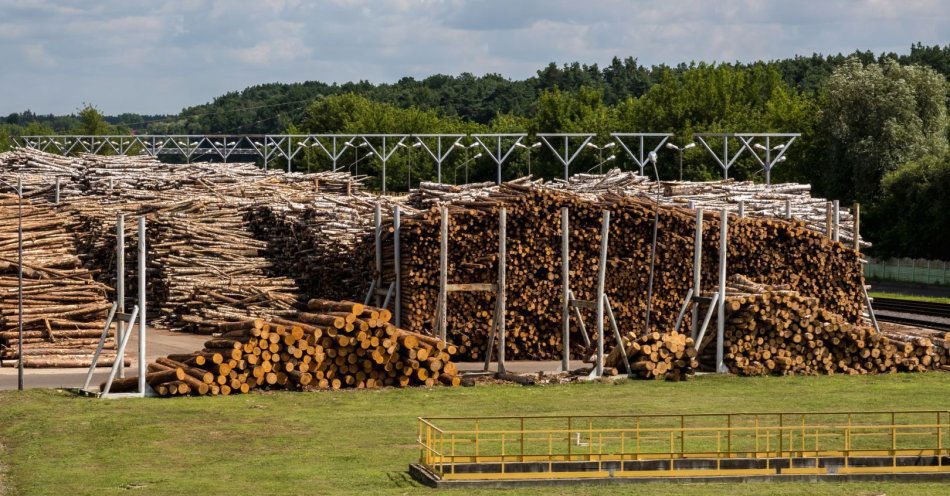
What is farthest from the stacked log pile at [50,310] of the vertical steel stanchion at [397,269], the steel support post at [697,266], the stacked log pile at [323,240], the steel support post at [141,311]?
the steel support post at [697,266]

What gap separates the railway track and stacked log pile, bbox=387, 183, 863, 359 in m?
10.9

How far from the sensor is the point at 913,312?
55.3m

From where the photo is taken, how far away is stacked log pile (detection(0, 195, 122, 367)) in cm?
3712

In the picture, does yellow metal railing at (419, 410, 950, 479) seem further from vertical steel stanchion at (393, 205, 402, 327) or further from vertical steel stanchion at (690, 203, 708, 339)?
vertical steel stanchion at (393, 205, 402, 327)

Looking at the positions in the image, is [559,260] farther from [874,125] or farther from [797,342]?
[874,125]

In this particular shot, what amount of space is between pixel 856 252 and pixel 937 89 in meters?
54.8

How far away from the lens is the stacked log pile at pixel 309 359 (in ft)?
104

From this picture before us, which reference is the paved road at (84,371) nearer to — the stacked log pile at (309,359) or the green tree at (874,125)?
the stacked log pile at (309,359)

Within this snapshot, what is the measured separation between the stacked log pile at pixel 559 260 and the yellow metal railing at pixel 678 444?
10649 millimetres

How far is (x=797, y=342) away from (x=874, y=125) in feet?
186

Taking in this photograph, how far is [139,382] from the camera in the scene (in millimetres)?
31438

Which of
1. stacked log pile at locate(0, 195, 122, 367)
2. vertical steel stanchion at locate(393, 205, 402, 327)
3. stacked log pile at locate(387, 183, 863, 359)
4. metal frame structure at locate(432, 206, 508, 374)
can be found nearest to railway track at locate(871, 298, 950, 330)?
stacked log pile at locate(387, 183, 863, 359)

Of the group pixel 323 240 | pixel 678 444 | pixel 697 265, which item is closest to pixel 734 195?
pixel 323 240

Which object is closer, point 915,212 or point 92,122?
→ point 915,212
